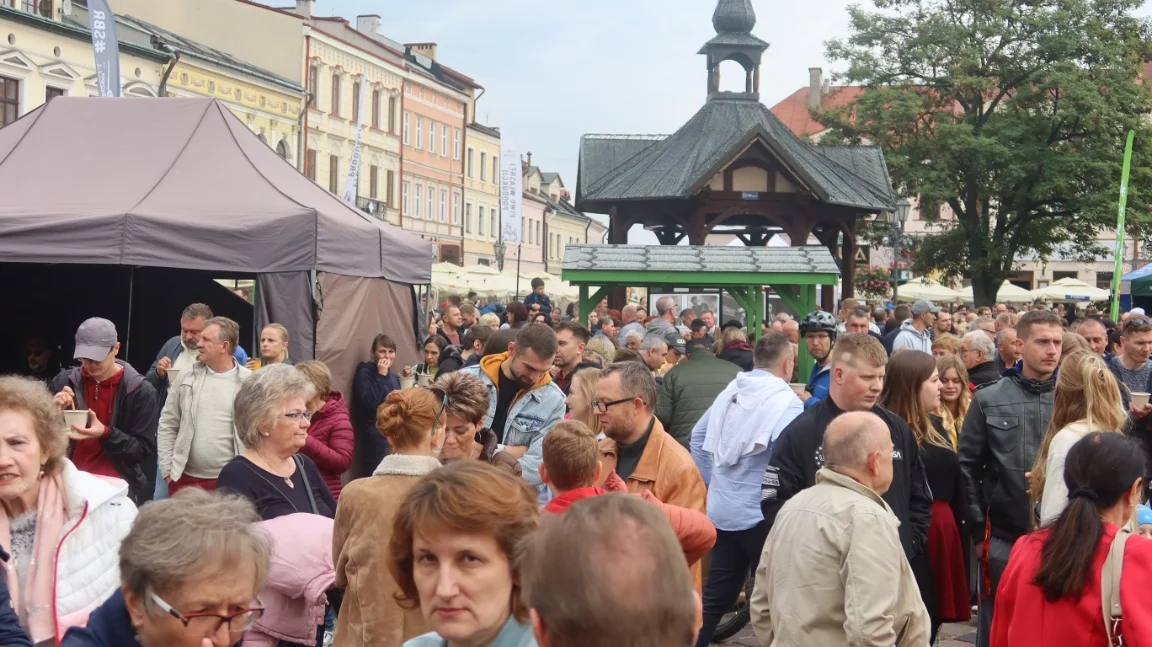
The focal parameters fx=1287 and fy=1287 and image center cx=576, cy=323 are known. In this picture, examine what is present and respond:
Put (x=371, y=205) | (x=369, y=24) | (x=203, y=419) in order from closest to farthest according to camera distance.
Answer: (x=203, y=419) → (x=371, y=205) → (x=369, y=24)

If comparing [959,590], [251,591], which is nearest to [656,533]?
[251,591]

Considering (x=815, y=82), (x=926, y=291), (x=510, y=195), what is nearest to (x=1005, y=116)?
(x=926, y=291)

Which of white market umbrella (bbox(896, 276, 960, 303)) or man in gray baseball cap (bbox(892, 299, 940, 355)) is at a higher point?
white market umbrella (bbox(896, 276, 960, 303))

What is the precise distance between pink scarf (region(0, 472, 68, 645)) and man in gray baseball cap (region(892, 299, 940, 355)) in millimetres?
9164

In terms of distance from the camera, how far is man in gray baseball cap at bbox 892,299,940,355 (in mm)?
12250

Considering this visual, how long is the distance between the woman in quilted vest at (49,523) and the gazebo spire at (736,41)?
64.4ft

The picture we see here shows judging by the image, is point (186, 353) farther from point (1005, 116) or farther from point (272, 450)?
point (1005, 116)

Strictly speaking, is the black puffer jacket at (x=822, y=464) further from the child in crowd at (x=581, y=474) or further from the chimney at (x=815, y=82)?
the chimney at (x=815, y=82)

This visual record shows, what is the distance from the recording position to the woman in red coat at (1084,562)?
3994mm

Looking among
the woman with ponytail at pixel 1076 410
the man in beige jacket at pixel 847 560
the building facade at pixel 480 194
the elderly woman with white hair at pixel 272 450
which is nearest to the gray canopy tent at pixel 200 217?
the elderly woman with white hair at pixel 272 450

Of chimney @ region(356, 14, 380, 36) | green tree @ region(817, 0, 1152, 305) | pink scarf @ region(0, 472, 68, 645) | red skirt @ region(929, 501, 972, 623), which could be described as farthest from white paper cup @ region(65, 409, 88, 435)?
chimney @ region(356, 14, 380, 36)

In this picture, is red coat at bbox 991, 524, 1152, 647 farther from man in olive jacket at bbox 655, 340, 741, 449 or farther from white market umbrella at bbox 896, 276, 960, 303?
white market umbrella at bbox 896, 276, 960, 303

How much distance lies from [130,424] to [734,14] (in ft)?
55.4

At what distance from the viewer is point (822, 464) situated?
5.60 metres
